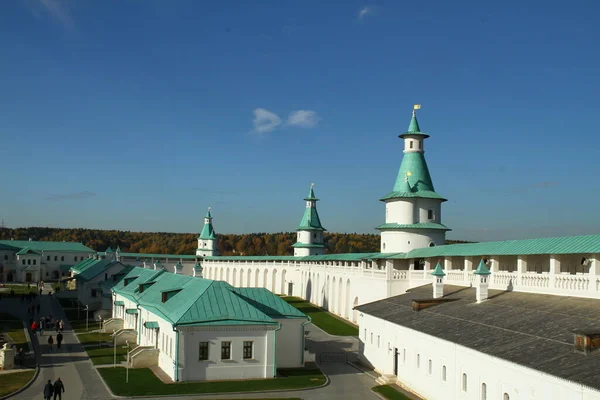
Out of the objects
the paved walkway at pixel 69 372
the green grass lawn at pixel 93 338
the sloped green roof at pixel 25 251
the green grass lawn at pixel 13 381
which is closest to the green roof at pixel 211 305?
the paved walkway at pixel 69 372

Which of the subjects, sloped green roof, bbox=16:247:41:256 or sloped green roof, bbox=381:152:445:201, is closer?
sloped green roof, bbox=381:152:445:201

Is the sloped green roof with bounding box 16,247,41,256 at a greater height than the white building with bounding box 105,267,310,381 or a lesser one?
greater

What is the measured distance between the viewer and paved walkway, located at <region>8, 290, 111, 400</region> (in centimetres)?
2588

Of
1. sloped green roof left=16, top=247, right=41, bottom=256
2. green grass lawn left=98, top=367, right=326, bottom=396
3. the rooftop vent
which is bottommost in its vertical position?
green grass lawn left=98, top=367, right=326, bottom=396

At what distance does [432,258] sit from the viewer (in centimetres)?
4153

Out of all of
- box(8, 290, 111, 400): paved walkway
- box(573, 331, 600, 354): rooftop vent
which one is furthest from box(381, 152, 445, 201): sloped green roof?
box(573, 331, 600, 354): rooftop vent

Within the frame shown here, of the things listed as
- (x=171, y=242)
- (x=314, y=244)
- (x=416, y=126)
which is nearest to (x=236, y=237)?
(x=171, y=242)

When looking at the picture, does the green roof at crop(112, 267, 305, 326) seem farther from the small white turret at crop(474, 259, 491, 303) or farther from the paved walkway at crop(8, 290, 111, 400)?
the small white turret at crop(474, 259, 491, 303)

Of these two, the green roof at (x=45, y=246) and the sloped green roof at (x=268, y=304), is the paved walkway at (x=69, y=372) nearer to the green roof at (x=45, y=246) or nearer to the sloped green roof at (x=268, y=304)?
the sloped green roof at (x=268, y=304)

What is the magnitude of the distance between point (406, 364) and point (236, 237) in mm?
163617

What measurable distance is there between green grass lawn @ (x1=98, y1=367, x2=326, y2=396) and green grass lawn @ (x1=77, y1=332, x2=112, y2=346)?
385 inches

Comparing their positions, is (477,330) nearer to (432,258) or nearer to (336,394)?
(336,394)

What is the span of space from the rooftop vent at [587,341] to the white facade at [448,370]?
1.28 metres

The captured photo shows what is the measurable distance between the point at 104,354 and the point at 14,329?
12.4 meters
